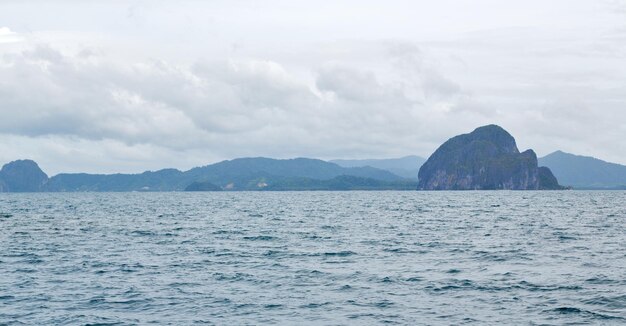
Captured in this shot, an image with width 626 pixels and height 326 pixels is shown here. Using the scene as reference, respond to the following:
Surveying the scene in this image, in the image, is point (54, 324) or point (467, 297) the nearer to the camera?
point (54, 324)

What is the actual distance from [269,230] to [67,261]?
A: 36.1 meters

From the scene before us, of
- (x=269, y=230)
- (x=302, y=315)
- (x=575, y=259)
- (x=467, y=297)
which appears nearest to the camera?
(x=302, y=315)

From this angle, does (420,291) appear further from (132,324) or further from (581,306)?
(132,324)

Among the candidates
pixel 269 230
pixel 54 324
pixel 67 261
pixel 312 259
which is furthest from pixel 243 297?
pixel 269 230

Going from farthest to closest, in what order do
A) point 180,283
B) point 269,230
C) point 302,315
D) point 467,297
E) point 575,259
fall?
point 269,230 → point 575,259 → point 180,283 → point 467,297 → point 302,315

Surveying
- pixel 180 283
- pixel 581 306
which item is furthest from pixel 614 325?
pixel 180 283

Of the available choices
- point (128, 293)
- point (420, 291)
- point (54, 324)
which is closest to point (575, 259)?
point (420, 291)

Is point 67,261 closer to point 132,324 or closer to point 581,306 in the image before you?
point 132,324

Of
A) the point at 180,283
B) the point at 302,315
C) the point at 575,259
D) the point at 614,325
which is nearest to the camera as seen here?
the point at 614,325

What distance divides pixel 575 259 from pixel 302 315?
96.5 ft

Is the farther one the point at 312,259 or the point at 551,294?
the point at 312,259

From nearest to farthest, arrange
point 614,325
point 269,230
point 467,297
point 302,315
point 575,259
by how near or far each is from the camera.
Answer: point 614,325 < point 302,315 < point 467,297 < point 575,259 < point 269,230

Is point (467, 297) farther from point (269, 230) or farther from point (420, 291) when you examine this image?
point (269, 230)

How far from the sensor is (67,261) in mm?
56156
